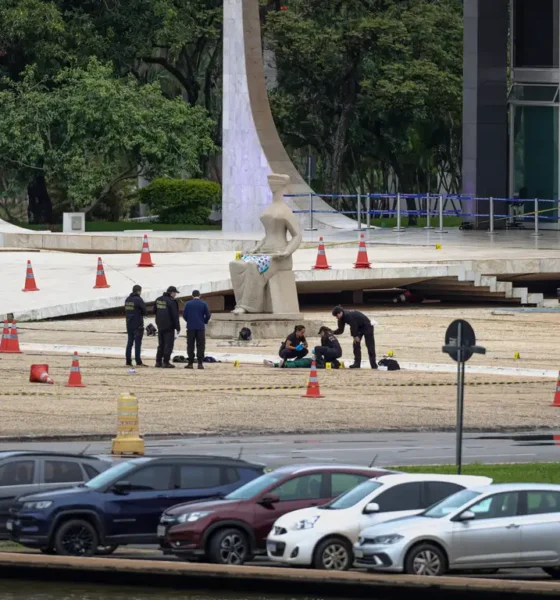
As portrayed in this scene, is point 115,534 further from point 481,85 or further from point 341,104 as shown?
point 341,104

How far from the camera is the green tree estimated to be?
187ft

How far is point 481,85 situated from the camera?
56.8 metres

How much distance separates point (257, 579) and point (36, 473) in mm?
3022

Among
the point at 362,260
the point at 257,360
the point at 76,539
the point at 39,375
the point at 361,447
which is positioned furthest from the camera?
the point at 362,260

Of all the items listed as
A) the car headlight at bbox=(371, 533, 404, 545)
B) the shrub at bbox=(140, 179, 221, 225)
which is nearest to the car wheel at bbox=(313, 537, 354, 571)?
the car headlight at bbox=(371, 533, 404, 545)

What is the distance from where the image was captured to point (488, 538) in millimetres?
15789

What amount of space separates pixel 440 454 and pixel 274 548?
6604 mm

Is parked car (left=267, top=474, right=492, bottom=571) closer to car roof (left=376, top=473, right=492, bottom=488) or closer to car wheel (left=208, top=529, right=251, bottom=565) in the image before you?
car roof (left=376, top=473, right=492, bottom=488)

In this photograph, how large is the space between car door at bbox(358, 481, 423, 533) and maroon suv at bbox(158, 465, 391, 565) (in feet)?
2.50

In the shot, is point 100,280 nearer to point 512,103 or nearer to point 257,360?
point 257,360

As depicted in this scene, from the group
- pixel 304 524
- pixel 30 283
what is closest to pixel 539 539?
pixel 304 524

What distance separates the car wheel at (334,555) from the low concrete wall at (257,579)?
0.33m

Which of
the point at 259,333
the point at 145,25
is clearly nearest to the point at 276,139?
the point at 145,25

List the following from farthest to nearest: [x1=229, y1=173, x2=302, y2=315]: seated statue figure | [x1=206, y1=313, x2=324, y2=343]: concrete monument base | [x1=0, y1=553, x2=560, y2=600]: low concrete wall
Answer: [x1=206, y1=313, x2=324, y2=343]: concrete monument base → [x1=229, y1=173, x2=302, y2=315]: seated statue figure → [x1=0, y1=553, x2=560, y2=600]: low concrete wall
